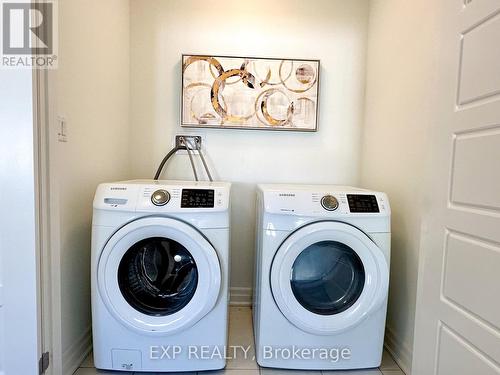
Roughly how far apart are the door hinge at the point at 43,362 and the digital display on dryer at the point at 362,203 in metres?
1.40

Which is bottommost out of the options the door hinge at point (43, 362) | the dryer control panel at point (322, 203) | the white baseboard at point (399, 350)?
the white baseboard at point (399, 350)

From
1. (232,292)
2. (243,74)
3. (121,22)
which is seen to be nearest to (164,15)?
(121,22)

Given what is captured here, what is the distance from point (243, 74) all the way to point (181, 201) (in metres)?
1.08

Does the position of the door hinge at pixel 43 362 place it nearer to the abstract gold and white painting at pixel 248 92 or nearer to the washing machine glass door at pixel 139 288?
the washing machine glass door at pixel 139 288

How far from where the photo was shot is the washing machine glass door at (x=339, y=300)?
133 cm

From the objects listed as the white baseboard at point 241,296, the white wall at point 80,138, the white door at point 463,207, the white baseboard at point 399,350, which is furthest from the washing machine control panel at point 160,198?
the white baseboard at point 399,350

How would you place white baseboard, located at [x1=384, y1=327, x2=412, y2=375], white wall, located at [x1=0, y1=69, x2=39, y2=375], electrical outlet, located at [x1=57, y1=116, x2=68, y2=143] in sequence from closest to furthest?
1. white wall, located at [x1=0, y1=69, x2=39, y2=375]
2. electrical outlet, located at [x1=57, y1=116, x2=68, y2=143]
3. white baseboard, located at [x1=384, y1=327, x2=412, y2=375]

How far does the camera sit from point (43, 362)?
116 cm

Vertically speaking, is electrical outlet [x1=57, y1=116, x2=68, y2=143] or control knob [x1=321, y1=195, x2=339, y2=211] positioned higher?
electrical outlet [x1=57, y1=116, x2=68, y2=143]

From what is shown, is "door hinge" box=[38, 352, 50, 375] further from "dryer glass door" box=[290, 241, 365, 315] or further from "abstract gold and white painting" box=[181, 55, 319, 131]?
"abstract gold and white painting" box=[181, 55, 319, 131]

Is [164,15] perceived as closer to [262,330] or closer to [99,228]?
[99,228]

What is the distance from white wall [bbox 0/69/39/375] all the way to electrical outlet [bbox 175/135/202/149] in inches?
39.9

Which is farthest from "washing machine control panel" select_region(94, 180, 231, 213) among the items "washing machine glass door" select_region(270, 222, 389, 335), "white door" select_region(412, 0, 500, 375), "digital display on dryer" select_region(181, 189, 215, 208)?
"white door" select_region(412, 0, 500, 375)

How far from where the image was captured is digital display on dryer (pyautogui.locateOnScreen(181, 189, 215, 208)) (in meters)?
1.31
